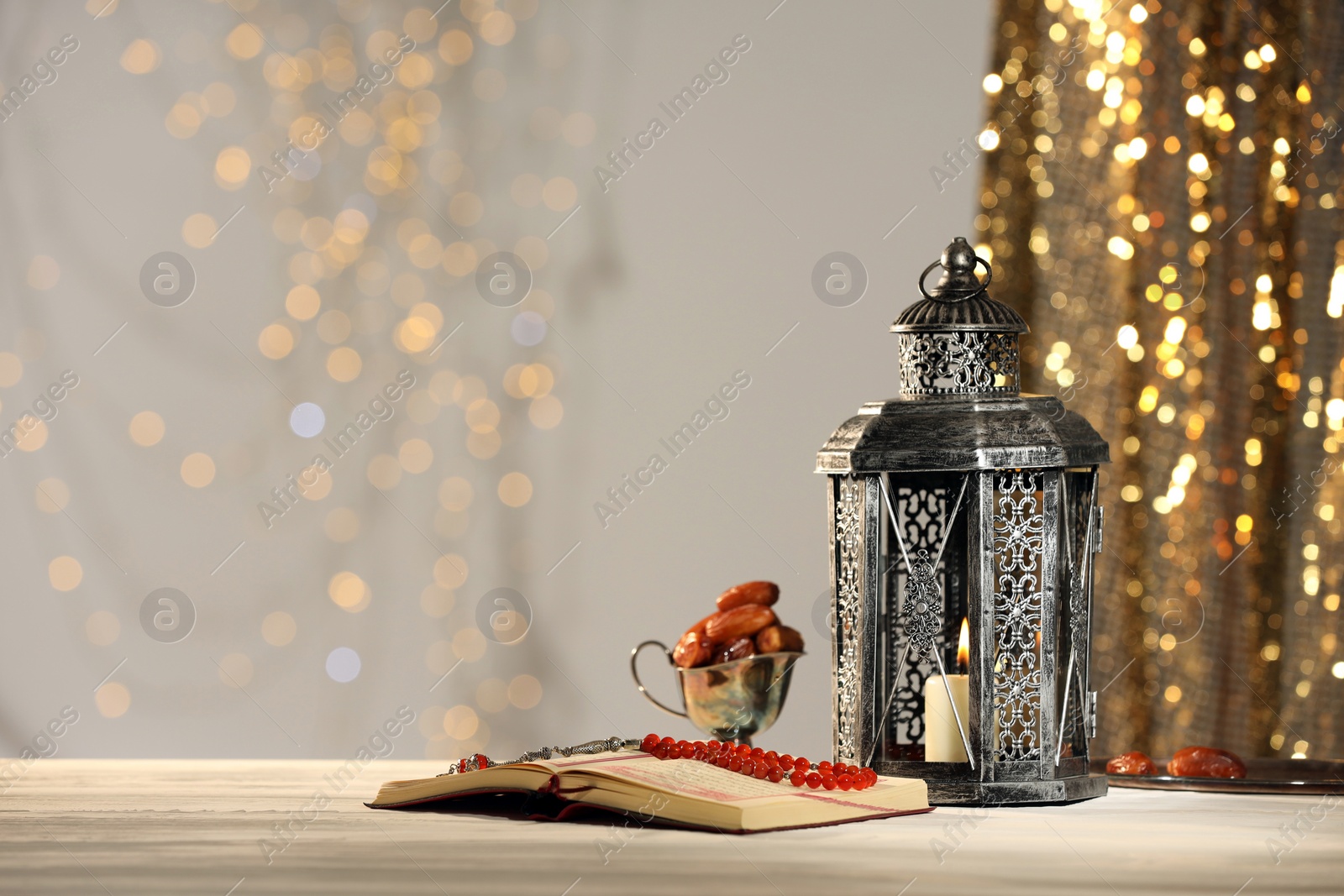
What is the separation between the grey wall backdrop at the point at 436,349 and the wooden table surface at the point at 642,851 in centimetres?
140

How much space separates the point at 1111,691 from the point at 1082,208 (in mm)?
787

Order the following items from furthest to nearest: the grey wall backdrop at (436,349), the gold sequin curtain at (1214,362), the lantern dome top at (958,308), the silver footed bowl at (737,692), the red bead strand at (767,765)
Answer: the grey wall backdrop at (436,349) < the gold sequin curtain at (1214,362) < the silver footed bowl at (737,692) < the lantern dome top at (958,308) < the red bead strand at (767,765)

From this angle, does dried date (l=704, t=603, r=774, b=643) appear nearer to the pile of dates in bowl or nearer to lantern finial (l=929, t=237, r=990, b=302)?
the pile of dates in bowl

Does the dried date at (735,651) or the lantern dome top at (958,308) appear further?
the dried date at (735,651)

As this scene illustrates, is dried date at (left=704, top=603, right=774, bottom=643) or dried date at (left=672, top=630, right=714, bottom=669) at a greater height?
dried date at (left=704, top=603, right=774, bottom=643)

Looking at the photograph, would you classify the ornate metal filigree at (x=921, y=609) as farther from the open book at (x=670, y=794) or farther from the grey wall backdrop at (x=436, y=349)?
the grey wall backdrop at (x=436, y=349)

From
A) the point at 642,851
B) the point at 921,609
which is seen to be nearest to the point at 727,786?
the point at 642,851

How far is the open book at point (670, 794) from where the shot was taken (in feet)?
3.13

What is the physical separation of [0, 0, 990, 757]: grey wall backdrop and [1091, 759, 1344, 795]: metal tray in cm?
128

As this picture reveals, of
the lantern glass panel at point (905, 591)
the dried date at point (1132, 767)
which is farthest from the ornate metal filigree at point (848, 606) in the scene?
the dried date at point (1132, 767)

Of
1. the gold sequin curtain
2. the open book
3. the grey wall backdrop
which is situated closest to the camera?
the open book

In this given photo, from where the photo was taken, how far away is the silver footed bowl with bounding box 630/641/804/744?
132 cm

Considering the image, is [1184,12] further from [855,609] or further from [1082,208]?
[855,609]

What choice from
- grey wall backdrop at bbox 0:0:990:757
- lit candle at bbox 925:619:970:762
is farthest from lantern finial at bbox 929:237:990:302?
grey wall backdrop at bbox 0:0:990:757
